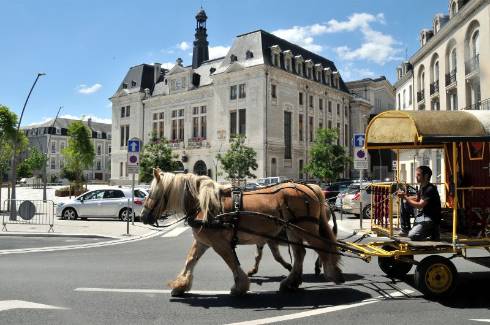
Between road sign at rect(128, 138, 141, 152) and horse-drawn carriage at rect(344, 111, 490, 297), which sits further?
road sign at rect(128, 138, 141, 152)

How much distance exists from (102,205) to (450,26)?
Answer: 2513 centimetres

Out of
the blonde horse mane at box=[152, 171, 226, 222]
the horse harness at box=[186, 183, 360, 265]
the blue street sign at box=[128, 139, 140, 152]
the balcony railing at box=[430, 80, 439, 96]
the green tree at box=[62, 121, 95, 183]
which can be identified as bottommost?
the horse harness at box=[186, 183, 360, 265]

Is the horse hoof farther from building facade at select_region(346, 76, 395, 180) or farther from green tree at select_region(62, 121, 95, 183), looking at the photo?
building facade at select_region(346, 76, 395, 180)

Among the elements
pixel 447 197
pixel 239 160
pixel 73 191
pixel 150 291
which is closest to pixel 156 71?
pixel 73 191

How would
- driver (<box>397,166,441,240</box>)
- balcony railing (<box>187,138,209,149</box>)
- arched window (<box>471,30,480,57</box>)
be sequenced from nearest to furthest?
driver (<box>397,166,441,240</box>) → arched window (<box>471,30,480,57</box>) → balcony railing (<box>187,138,209,149</box>)

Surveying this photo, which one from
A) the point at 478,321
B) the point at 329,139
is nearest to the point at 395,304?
the point at 478,321

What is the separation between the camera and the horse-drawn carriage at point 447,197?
600 centimetres

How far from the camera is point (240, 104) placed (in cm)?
5162

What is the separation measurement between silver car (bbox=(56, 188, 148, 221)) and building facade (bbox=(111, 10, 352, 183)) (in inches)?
1142

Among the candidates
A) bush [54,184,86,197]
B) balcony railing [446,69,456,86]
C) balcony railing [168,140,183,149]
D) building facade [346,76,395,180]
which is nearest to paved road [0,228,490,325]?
balcony railing [446,69,456,86]

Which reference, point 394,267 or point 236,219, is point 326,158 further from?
point 236,219

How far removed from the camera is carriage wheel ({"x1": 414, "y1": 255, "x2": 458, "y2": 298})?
233 inches

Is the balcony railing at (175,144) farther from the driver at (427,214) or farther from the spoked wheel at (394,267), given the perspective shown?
the driver at (427,214)

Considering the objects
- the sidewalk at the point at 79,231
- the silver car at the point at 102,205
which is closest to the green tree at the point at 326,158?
the silver car at the point at 102,205
